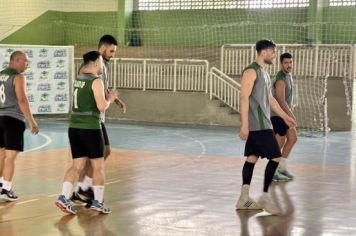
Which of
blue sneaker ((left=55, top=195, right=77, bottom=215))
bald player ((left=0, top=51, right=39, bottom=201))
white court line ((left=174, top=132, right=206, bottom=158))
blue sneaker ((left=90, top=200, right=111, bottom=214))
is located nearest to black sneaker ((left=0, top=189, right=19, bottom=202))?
bald player ((left=0, top=51, right=39, bottom=201))

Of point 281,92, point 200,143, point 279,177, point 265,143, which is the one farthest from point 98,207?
point 200,143

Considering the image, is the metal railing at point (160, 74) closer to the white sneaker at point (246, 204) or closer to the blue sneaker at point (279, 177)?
the blue sneaker at point (279, 177)

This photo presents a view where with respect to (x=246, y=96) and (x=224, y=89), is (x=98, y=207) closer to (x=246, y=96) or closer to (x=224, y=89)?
(x=246, y=96)

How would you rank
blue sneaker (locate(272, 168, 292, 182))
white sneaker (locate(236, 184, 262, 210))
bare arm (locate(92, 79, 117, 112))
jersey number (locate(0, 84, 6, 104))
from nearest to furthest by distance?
bare arm (locate(92, 79, 117, 112)), white sneaker (locate(236, 184, 262, 210)), jersey number (locate(0, 84, 6, 104)), blue sneaker (locate(272, 168, 292, 182))

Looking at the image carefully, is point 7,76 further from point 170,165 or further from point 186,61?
point 186,61

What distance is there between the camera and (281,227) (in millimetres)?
6770

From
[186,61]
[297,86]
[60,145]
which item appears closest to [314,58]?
[297,86]

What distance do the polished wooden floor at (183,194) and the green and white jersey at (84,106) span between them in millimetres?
1110

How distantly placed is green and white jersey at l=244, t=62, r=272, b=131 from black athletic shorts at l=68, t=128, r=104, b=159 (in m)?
1.90

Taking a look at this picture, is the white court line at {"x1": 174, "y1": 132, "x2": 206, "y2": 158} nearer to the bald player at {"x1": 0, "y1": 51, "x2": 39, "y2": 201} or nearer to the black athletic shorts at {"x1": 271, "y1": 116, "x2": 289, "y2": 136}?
the black athletic shorts at {"x1": 271, "y1": 116, "x2": 289, "y2": 136}

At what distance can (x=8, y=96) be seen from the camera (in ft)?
26.5

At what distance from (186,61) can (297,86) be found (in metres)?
4.37

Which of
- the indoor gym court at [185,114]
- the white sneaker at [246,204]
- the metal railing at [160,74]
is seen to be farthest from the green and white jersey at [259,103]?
the metal railing at [160,74]

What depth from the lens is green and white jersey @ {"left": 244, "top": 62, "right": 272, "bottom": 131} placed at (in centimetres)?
746
